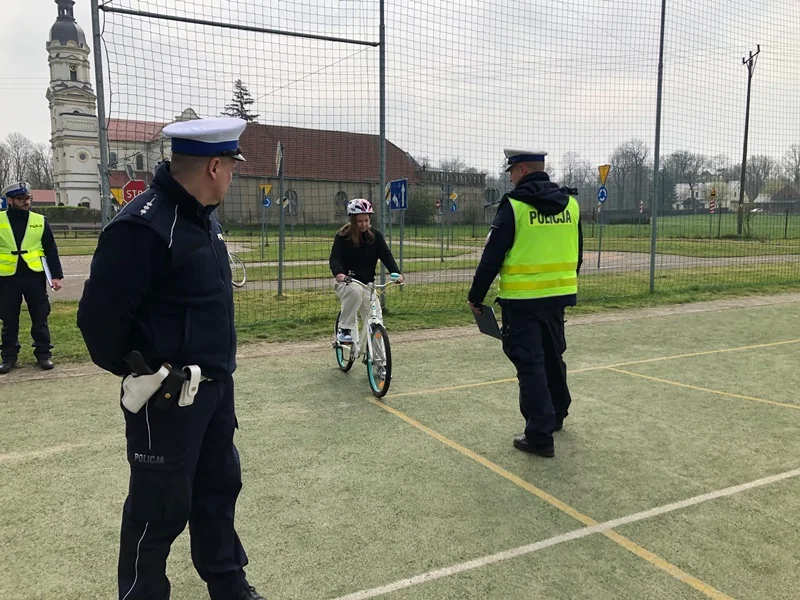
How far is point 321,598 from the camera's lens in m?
2.68

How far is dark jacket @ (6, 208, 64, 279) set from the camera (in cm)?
668

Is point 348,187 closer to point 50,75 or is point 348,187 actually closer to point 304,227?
point 304,227

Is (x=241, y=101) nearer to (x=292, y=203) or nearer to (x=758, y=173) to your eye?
(x=292, y=203)

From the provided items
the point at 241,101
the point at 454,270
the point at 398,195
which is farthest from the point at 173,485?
the point at 454,270

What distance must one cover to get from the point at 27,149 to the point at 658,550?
355 feet

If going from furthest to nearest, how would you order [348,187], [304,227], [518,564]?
[304,227], [348,187], [518,564]

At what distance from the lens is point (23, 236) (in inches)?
265

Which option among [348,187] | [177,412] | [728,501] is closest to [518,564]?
[728,501]

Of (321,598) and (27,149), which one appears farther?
(27,149)

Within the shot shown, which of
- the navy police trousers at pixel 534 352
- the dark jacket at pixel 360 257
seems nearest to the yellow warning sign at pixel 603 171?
the dark jacket at pixel 360 257

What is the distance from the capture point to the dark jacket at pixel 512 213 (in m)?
4.17

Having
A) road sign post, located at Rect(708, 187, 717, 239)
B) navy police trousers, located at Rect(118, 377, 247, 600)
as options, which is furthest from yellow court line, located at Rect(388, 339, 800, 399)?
road sign post, located at Rect(708, 187, 717, 239)

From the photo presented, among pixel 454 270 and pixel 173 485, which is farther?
pixel 454 270

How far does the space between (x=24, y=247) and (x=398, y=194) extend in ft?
18.7
